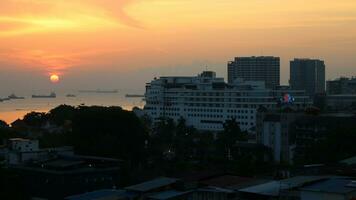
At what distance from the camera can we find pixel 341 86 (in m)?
78.8

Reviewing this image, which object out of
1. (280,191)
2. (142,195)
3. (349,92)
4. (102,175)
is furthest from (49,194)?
(349,92)

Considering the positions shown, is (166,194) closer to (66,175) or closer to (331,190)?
(331,190)

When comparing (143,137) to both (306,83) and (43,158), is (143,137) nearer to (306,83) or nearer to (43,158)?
(43,158)

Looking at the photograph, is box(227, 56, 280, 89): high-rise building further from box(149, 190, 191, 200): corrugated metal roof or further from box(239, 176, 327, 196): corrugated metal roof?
box(239, 176, 327, 196): corrugated metal roof

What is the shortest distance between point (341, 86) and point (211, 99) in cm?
3780

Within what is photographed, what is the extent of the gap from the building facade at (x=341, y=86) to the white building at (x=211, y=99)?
30427 millimetres

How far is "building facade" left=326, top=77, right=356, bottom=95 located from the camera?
251 ft

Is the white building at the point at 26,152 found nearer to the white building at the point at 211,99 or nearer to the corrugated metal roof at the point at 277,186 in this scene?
the corrugated metal roof at the point at 277,186

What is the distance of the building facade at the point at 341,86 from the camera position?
3007 inches

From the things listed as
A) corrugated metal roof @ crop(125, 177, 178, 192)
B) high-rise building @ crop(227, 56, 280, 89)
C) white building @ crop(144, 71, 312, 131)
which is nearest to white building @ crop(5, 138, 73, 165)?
corrugated metal roof @ crop(125, 177, 178, 192)

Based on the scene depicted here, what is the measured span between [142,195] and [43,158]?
666 centimetres

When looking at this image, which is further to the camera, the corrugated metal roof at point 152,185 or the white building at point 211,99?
the white building at point 211,99

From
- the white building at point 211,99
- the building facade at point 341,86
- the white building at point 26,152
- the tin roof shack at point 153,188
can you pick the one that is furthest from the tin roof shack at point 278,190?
the building facade at point 341,86

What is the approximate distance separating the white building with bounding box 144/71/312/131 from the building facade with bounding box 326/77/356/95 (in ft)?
99.8
